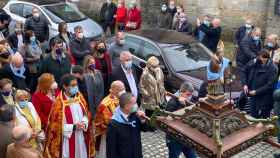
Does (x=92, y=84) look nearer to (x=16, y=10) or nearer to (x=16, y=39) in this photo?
(x=16, y=39)

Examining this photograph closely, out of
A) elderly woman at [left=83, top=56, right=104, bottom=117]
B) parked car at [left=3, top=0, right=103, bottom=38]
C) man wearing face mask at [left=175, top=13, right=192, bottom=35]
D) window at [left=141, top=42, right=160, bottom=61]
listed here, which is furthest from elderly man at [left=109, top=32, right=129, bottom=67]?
parked car at [left=3, top=0, right=103, bottom=38]

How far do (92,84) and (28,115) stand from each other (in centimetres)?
170

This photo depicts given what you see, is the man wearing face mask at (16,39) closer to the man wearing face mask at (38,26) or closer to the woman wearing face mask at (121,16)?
the man wearing face mask at (38,26)

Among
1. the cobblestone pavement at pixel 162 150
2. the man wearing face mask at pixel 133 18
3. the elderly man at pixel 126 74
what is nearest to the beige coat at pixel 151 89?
the elderly man at pixel 126 74

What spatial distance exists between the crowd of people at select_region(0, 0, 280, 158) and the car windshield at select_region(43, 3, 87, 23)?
2992 millimetres

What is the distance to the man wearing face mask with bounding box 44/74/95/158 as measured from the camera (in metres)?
6.86

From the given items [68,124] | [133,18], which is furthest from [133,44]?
[133,18]

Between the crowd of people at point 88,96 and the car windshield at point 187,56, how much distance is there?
42.5 inches

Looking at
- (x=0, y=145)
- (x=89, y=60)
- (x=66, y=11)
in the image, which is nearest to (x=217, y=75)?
(x=0, y=145)

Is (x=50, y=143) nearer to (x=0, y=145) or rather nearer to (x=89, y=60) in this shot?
(x=0, y=145)

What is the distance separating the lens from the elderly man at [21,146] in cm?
558

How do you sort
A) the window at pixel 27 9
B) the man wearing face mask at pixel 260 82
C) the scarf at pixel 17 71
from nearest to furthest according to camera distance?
the scarf at pixel 17 71, the man wearing face mask at pixel 260 82, the window at pixel 27 9

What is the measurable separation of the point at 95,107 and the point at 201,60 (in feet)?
11.1

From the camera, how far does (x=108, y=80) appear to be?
9.38 meters
